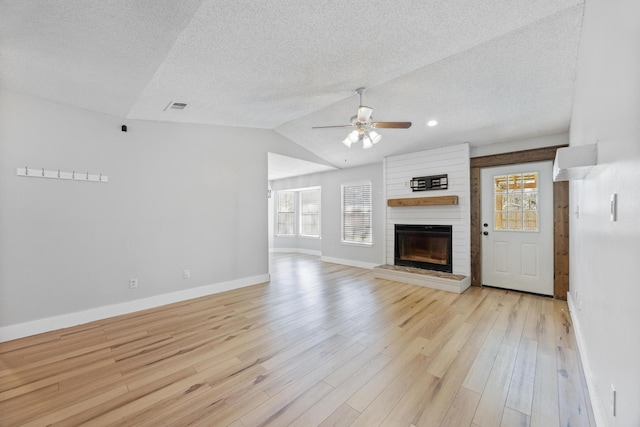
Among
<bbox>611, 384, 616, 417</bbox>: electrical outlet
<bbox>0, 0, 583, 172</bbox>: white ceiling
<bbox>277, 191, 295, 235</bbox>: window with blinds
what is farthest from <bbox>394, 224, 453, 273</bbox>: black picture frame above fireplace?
<bbox>277, 191, 295, 235</bbox>: window with blinds

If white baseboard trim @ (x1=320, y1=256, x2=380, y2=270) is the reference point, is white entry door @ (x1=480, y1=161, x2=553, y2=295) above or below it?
above

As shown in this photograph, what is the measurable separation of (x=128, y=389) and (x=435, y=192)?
5.24 meters

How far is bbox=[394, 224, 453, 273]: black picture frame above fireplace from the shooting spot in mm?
5008

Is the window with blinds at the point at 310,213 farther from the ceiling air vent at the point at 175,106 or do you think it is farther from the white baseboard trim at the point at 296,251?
the ceiling air vent at the point at 175,106

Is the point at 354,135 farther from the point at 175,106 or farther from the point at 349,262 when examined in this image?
the point at 349,262

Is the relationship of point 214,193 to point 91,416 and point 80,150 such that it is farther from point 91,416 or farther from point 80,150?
point 91,416

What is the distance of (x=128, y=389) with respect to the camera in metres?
1.97

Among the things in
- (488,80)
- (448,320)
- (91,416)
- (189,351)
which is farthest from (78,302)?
(488,80)

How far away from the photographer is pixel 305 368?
2.21 meters

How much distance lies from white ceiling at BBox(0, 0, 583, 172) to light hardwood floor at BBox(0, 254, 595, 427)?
8.92 ft

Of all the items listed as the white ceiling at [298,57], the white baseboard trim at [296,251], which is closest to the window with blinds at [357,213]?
the white baseboard trim at [296,251]

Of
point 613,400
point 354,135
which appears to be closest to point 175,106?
point 354,135

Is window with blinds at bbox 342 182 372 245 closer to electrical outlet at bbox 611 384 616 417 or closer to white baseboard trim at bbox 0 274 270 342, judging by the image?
white baseboard trim at bbox 0 274 270 342

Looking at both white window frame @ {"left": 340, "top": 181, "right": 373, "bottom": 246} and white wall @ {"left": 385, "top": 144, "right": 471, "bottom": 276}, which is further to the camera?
white window frame @ {"left": 340, "top": 181, "right": 373, "bottom": 246}
